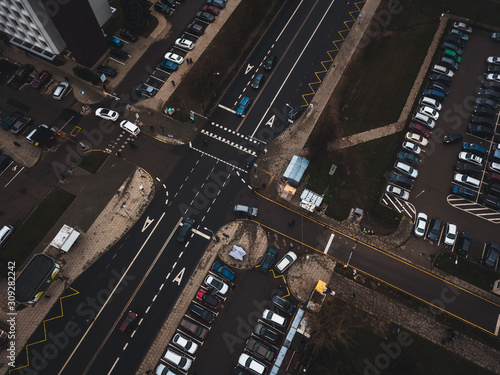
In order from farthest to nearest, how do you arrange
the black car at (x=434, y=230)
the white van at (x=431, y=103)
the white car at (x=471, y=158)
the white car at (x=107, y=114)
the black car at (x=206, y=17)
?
the black car at (x=206, y=17)
the white van at (x=431, y=103)
the white car at (x=107, y=114)
the white car at (x=471, y=158)
the black car at (x=434, y=230)

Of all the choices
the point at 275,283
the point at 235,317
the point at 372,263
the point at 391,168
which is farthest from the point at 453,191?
the point at 235,317

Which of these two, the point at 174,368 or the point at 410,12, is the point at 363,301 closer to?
the point at 174,368

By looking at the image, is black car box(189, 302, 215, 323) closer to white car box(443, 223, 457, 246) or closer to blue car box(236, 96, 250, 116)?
blue car box(236, 96, 250, 116)

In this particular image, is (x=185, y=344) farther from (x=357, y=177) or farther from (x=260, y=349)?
(x=357, y=177)

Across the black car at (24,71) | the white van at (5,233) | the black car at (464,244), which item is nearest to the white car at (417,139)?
the black car at (464,244)

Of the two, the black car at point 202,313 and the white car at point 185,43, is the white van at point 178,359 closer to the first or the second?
the black car at point 202,313

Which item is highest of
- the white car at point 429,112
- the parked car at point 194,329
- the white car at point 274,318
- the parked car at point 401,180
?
the white car at point 429,112

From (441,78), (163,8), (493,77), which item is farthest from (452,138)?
(163,8)
